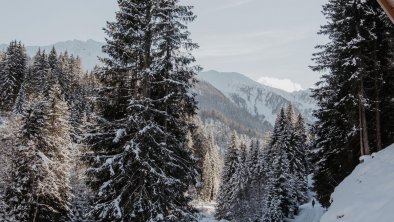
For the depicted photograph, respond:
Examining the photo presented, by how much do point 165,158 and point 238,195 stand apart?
44.2m

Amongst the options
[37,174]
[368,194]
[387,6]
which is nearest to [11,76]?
[37,174]

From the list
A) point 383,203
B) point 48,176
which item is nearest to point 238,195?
point 48,176

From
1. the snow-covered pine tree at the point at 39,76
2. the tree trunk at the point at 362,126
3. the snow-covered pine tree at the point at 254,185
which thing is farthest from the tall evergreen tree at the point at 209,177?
the tree trunk at the point at 362,126

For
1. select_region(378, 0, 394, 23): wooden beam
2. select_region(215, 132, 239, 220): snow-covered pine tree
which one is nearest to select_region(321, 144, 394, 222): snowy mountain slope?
select_region(378, 0, 394, 23): wooden beam

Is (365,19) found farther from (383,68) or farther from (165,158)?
(165,158)

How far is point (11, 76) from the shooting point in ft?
283

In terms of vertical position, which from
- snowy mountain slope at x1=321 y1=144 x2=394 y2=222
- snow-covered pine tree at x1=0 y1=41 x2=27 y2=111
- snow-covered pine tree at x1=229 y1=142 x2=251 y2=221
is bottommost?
snow-covered pine tree at x1=229 y1=142 x2=251 y2=221

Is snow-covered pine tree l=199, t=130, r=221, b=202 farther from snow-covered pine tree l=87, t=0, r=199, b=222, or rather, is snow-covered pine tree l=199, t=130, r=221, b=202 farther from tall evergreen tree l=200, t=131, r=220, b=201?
snow-covered pine tree l=87, t=0, r=199, b=222

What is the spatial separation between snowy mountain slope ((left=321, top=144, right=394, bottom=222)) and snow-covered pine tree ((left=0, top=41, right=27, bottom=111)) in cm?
7987

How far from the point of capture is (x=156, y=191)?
15.9 meters

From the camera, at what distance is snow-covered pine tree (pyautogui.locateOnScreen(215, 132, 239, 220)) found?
60550mm

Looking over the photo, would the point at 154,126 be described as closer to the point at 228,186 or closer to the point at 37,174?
the point at 37,174

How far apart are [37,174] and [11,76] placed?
2507 inches

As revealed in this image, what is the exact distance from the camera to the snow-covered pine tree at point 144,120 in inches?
614
